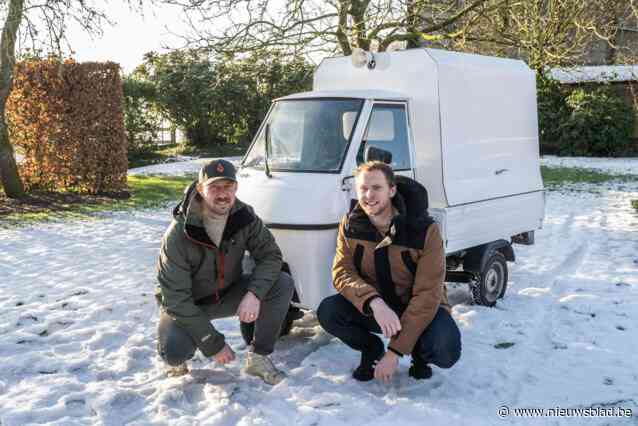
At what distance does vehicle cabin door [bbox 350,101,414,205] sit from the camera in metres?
5.45

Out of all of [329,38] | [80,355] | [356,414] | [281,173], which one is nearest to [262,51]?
[329,38]

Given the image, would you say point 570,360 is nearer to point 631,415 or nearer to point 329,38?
point 631,415

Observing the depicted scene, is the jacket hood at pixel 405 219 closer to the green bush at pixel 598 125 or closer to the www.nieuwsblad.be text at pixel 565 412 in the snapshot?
the www.nieuwsblad.be text at pixel 565 412

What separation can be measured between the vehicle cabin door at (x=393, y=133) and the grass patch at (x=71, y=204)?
753cm

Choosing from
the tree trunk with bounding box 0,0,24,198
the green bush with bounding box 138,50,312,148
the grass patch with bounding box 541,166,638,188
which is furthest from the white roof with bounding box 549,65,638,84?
the tree trunk with bounding box 0,0,24,198

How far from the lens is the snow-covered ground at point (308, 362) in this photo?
12.8ft

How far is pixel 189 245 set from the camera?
421cm

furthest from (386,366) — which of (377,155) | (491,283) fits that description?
(491,283)

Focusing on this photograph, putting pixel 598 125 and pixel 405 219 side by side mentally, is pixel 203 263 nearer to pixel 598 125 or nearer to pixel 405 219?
pixel 405 219

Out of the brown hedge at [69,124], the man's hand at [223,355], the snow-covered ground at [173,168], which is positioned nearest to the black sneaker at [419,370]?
the man's hand at [223,355]

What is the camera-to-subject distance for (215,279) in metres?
4.43

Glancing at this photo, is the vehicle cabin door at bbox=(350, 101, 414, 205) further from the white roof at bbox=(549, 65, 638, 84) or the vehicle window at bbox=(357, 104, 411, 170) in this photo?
the white roof at bbox=(549, 65, 638, 84)

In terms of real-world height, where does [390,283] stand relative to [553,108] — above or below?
below

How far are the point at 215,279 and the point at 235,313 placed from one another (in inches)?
12.8
